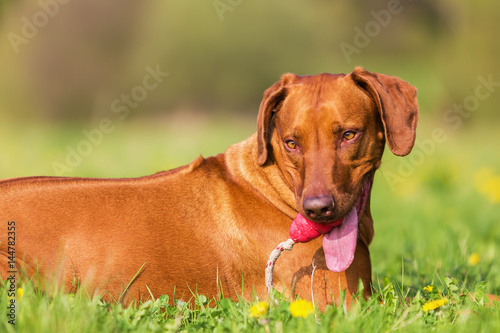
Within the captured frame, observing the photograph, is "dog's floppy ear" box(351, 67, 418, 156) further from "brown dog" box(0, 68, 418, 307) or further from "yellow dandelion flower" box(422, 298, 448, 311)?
"yellow dandelion flower" box(422, 298, 448, 311)

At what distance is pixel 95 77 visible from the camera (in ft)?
84.1

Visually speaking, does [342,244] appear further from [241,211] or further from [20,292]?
[20,292]

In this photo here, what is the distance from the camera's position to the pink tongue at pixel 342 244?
3279 mm

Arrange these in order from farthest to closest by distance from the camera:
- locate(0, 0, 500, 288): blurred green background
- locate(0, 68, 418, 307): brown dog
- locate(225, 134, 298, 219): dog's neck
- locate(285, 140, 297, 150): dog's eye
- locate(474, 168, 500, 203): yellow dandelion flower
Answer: locate(0, 0, 500, 288): blurred green background < locate(474, 168, 500, 203): yellow dandelion flower < locate(225, 134, 298, 219): dog's neck < locate(285, 140, 297, 150): dog's eye < locate(0, 68, 418, 307): brown dog

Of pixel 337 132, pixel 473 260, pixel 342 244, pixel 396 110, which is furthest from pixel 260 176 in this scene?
pixel 473 260

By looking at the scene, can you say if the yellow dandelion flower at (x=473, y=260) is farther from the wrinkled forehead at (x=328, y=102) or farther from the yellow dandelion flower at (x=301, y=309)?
the yellow dandelion flower at (x=301, y=309)

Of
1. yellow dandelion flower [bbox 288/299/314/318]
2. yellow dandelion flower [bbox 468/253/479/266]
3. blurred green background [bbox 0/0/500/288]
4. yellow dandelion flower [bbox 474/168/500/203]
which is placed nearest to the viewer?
yellow dandelion flower [bbox 288/299/314/318]

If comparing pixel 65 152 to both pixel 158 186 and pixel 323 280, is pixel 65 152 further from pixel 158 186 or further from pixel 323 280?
pixel 323 280

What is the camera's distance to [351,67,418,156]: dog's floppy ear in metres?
3.44

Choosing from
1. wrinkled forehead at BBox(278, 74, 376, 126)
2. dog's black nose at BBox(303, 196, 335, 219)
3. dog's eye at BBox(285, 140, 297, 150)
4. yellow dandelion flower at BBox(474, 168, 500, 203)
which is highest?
wrinkled forehead at BBox(278, 74, 376, 126)

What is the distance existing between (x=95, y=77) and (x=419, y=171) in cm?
1913

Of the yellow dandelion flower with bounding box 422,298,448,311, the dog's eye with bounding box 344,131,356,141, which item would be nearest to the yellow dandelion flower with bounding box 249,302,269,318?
the yellow dandelion flower with bounding box 422,298,448,311

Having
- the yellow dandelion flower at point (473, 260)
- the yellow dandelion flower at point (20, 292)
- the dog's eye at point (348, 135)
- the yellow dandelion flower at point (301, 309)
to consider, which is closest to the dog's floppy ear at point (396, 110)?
the dog's eye at point (348, 135)

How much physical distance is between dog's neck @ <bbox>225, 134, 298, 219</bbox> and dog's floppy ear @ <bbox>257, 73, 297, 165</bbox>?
121 millimetres
